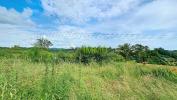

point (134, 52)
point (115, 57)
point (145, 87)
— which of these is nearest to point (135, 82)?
point (145, 87)

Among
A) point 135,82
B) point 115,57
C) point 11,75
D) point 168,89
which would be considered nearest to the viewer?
point 11,75

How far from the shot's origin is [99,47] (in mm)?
22344

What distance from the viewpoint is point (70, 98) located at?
5.32 m

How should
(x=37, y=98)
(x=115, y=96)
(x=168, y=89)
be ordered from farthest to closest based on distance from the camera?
(x=168, y=89) → (x=115, y=96) → (x=37, y=98)

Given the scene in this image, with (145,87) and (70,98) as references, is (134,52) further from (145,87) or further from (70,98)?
(70,98)

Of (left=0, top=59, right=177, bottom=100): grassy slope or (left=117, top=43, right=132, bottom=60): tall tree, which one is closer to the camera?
(left=0, top=59, right=177, bottom=100): grassy slope

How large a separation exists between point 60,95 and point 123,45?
63.9 feet

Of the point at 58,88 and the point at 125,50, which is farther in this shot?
the point at 125,50

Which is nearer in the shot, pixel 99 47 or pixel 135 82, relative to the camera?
pixel 135 82

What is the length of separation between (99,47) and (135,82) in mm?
14150

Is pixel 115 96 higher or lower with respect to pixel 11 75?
lower

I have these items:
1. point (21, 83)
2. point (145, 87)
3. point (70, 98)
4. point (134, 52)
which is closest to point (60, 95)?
point (70, 98)

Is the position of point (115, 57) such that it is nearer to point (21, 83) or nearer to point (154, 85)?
point (154, 85)

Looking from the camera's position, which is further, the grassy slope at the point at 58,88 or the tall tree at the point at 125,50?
the tall tree at the point at 125,50
